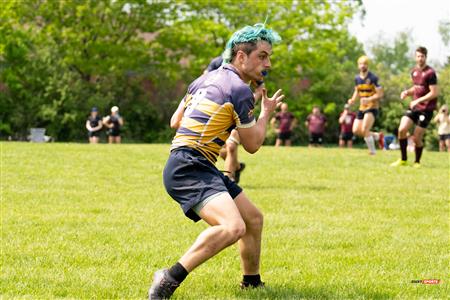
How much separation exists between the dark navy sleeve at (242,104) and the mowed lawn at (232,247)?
1179mm

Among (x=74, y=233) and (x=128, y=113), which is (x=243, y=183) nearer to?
(x=74, y=233)

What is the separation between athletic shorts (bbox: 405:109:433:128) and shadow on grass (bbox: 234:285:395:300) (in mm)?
9939

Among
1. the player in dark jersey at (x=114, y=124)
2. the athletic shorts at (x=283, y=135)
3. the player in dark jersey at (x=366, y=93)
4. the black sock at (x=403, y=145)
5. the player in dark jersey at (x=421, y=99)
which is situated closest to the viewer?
the player in dark jersey at (x=421, y=99)

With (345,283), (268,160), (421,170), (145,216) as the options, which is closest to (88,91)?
(268,160)

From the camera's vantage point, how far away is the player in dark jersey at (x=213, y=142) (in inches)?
184

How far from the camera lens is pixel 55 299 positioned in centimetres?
482

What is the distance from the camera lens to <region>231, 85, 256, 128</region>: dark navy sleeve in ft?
15.6

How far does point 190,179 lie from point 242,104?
0.57 metres

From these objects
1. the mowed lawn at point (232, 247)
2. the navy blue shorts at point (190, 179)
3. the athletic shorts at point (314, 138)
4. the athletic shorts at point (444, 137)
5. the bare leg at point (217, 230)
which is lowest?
the athletic shorts at point (314, 138)

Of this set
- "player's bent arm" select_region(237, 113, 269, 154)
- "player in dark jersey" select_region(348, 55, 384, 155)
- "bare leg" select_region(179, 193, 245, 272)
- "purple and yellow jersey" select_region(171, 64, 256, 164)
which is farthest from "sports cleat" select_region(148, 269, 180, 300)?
"player in dark jersey" select_region(348, 55, 384, 155)

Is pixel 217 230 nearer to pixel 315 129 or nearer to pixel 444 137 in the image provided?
pixel 444 137

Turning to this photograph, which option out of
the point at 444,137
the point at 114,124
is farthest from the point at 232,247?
the point at 444,137

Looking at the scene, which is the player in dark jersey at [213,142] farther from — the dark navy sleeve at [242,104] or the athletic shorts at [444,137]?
the athletic shorts at [444,137]

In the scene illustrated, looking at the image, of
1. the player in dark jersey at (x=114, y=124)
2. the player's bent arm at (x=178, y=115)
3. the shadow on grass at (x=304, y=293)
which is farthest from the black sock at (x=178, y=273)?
the player in dark jersey at (x=114, y=124)
